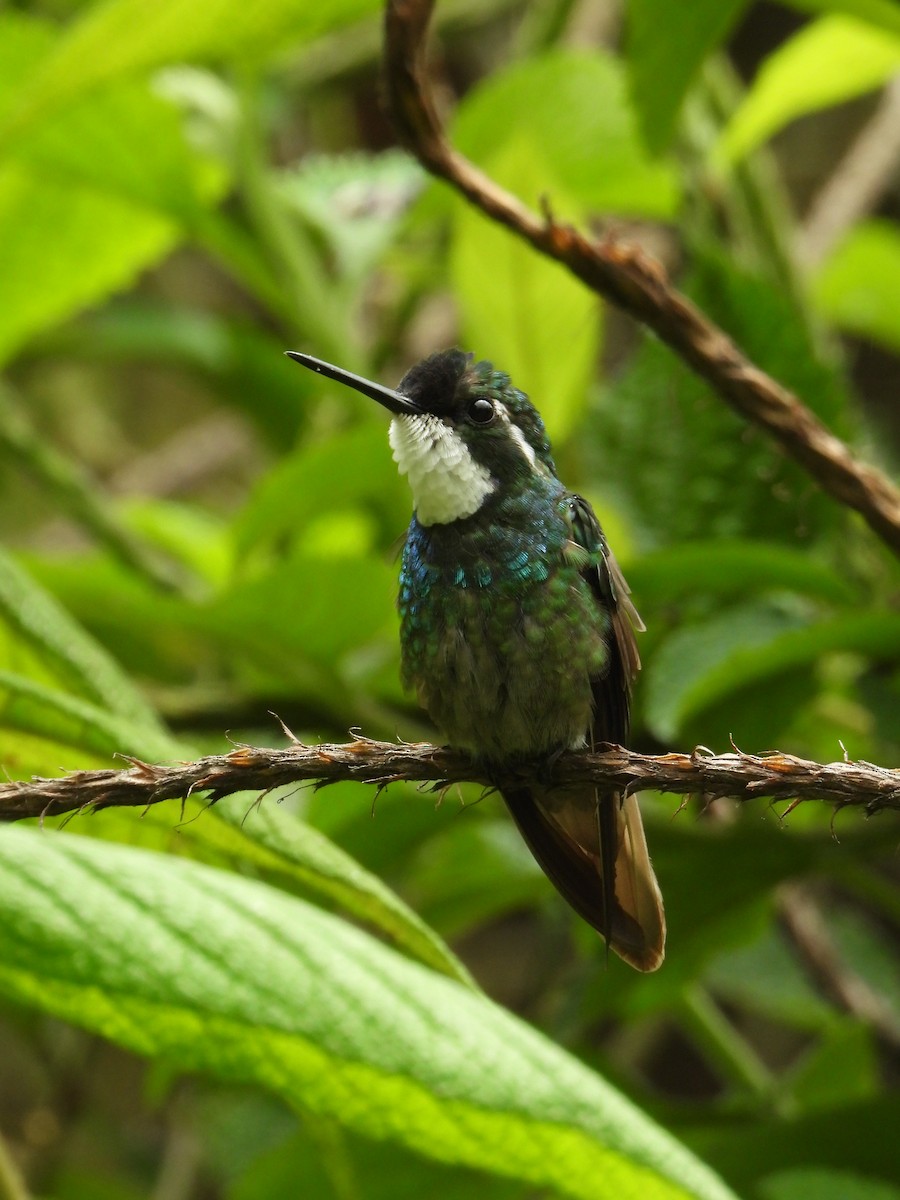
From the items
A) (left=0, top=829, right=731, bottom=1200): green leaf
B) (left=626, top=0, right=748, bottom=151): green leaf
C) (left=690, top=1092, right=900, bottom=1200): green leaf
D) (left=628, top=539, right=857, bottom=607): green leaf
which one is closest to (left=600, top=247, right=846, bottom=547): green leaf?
(left=628, top=539, right=857, bottom=607): green leaf

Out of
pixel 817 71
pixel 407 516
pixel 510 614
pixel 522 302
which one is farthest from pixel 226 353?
pixel 510 614

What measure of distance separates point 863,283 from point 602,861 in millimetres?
1985

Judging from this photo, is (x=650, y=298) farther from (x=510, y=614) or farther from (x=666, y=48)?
(x=666, y=48)

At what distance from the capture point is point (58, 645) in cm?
141

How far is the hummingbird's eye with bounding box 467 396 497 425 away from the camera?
1941 mm

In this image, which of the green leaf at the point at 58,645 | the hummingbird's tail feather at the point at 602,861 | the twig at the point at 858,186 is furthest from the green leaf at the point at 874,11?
the twig at the point at 858,186

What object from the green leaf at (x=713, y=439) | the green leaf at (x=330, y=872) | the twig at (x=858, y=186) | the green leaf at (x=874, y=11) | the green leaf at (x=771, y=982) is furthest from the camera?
the twig at (x=858, y=186)

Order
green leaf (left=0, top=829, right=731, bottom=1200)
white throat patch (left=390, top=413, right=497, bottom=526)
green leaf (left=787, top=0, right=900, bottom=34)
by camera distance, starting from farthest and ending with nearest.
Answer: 1. green leaf (left=787, top=0, right=900, bottom=34)
2. white throat patch (left=390, top=413, right=497, bottom=526)
3. green leaf (left=0, top=829, right=731, bottom=1200)

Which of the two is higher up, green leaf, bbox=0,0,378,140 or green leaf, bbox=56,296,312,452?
green leaf, bbox=0,0,378,140

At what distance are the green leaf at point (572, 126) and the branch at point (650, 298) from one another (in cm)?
A: 98

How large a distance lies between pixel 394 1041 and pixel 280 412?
268 cm

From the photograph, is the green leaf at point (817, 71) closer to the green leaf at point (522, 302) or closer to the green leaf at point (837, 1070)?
the green leaf at point (522, 302)

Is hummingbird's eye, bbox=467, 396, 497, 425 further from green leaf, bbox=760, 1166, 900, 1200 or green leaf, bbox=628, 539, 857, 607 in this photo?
green leaf, bbox=760, 1166, 900, 1200

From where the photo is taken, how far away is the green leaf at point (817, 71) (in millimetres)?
2484
